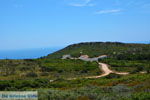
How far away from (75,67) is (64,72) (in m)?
5.16

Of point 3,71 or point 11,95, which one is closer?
point 11,95

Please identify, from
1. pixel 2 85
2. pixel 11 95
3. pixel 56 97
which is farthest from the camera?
pixel 2 85

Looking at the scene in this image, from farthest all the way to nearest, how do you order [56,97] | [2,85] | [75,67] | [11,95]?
[75,67] → [2,85] → [56,97] → [11,95]

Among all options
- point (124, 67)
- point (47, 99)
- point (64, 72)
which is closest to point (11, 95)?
point (47, 99)

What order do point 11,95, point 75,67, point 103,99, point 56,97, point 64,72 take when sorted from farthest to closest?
point 75,67
point 64,72
point 56,97
point 103,99
point 11,95

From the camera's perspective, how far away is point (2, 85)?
87.2 ft

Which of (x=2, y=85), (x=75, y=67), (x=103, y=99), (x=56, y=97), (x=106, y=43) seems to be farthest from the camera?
(x=106, y=43)

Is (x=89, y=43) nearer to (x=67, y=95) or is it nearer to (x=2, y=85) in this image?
(x=2, y=85)

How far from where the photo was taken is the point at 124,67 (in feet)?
186

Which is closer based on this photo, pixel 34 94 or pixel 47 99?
pixel 34 94

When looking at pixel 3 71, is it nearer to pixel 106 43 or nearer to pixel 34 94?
pixel 34 94

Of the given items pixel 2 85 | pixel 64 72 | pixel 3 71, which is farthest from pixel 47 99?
pixel 3 71

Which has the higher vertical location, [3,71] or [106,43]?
[106,43]

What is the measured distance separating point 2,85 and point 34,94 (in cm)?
1640
